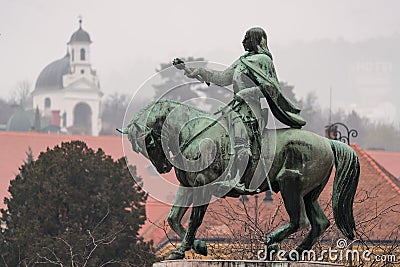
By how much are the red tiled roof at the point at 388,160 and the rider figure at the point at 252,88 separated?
83917mm

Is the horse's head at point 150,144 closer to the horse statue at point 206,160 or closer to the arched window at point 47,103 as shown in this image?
the horse statue at point 206,160

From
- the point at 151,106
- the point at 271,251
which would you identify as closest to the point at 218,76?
the point at 151,106

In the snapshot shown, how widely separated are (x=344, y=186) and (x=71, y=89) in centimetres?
15479

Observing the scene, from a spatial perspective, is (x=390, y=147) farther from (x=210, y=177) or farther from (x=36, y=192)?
(x=210, y=177)

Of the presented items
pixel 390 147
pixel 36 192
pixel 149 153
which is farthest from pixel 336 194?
pixel 390 147

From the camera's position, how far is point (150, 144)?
16.8m

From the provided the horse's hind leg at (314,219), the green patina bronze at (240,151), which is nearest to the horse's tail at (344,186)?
the green patina bronze at (240,151)

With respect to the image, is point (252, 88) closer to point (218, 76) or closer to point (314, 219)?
point (218, 76)

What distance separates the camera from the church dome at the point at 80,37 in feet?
566

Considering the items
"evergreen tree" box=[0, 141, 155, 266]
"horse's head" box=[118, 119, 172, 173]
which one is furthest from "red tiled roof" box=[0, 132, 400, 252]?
"evergreen tree" box=[0, 141, 155, 266]

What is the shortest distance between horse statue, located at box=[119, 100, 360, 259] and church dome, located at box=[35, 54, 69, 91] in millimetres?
154558

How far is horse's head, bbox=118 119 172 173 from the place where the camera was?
1681cm

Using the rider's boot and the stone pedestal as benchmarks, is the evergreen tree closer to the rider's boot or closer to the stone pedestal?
the rider's boot

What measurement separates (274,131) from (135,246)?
2924cm
